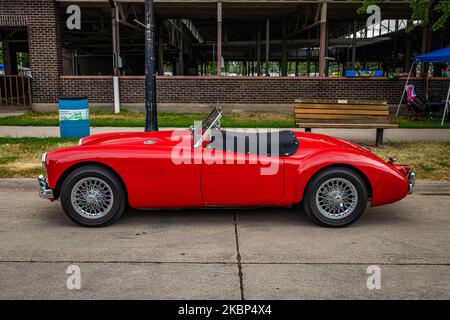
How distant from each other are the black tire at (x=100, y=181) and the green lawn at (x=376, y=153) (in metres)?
2.55

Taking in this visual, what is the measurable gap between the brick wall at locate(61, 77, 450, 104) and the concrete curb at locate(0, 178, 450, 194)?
32.7 ft

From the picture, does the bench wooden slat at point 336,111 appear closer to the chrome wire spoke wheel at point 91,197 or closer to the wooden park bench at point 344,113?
the wooden park bench at point 344,113

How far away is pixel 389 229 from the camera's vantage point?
5051 mm

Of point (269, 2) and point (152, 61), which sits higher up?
point (269, 2)

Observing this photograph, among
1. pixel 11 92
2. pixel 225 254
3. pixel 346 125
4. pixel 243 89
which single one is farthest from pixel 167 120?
pixel 225 254

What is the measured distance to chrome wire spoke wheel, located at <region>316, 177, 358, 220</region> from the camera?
490 cm

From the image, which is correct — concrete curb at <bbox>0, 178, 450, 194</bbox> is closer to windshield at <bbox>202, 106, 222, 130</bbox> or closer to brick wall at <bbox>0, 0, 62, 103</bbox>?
windshield at <bbox>202, 106, 222, 130</bbox>

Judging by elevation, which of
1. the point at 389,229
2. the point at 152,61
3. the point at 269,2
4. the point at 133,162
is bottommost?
the point at 389,229

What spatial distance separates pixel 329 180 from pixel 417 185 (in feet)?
8.54

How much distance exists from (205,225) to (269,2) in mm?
12884

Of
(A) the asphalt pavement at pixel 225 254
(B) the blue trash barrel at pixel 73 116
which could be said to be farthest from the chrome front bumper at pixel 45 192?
(B) the blue trash barrel at pixel 73 116
